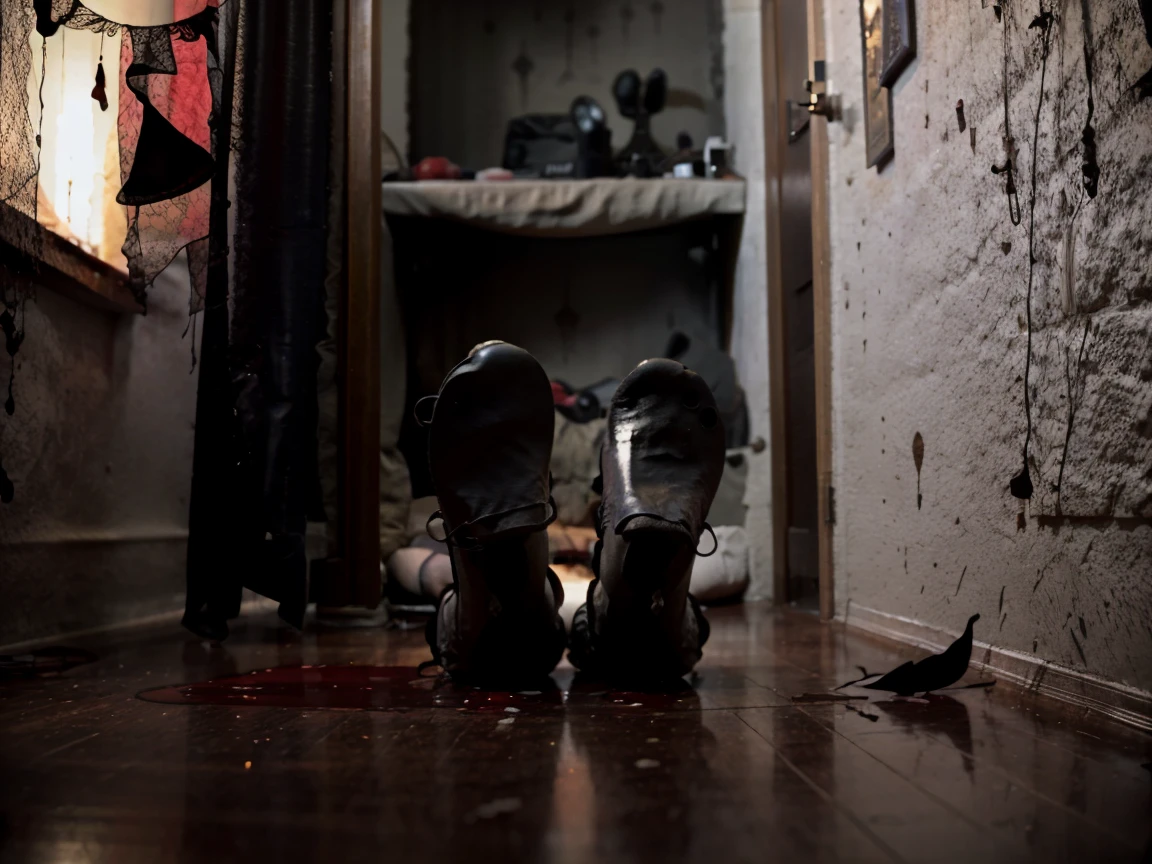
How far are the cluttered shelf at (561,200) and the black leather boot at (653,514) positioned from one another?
2281 millimetres

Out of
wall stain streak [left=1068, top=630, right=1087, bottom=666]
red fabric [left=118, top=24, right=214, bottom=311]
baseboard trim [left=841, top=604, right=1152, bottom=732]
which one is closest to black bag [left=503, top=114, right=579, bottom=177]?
red fabric [left=118, top=24, right=214, bottom=311]

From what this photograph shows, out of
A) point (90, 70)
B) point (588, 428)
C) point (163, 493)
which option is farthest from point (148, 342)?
point (588, 428)

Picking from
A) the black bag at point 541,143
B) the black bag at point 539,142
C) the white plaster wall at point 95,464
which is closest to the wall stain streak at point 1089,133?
the white plaster wall at point 95,464

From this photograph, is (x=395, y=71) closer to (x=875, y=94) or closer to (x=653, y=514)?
(x=875, y=94)

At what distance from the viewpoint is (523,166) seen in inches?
152

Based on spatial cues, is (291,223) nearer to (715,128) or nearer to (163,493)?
(163,493)

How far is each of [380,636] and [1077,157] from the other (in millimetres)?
1576

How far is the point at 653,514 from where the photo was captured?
99 centimetres

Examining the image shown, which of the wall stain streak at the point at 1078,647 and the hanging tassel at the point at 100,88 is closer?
the wall stain streak at the point at 1078,647

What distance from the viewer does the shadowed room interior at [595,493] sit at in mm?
694

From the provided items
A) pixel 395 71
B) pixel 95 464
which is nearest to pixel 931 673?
pixel 95 464

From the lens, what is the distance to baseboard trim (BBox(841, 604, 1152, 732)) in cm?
93

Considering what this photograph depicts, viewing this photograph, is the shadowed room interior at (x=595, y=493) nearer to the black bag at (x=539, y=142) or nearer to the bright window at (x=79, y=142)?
the bright window at (x=79, y=142)

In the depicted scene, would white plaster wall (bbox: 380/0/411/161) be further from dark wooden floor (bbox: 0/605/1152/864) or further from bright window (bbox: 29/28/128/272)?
dark wooden floor (bbox: 0/605/1152/864)
